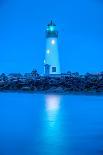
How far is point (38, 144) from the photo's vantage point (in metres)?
12.5

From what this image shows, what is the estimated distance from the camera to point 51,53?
1703 inches

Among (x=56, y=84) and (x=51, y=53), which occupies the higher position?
(x=51, y=53)

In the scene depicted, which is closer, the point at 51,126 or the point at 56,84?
the point at 51,126

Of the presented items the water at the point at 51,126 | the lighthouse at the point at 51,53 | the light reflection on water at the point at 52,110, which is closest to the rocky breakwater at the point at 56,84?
the light reflection on water at the point at 52,110

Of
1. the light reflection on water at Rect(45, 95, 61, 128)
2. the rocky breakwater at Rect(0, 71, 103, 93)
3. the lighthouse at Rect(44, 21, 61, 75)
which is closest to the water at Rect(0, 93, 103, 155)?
the light reflection on water at Rect(45, 95, 61, 128)

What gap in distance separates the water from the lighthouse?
16.2 meters

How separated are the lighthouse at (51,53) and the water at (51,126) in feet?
53.2

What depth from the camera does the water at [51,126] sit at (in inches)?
470

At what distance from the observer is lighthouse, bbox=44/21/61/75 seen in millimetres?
41469

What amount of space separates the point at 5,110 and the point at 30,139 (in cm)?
753

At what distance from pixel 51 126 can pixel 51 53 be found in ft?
90.3

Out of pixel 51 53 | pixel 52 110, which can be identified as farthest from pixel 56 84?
pixel 51 53

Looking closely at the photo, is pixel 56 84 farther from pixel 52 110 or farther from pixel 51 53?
pixel 51 53

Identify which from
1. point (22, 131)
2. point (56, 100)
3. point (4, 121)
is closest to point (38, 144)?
point (22, 131)
